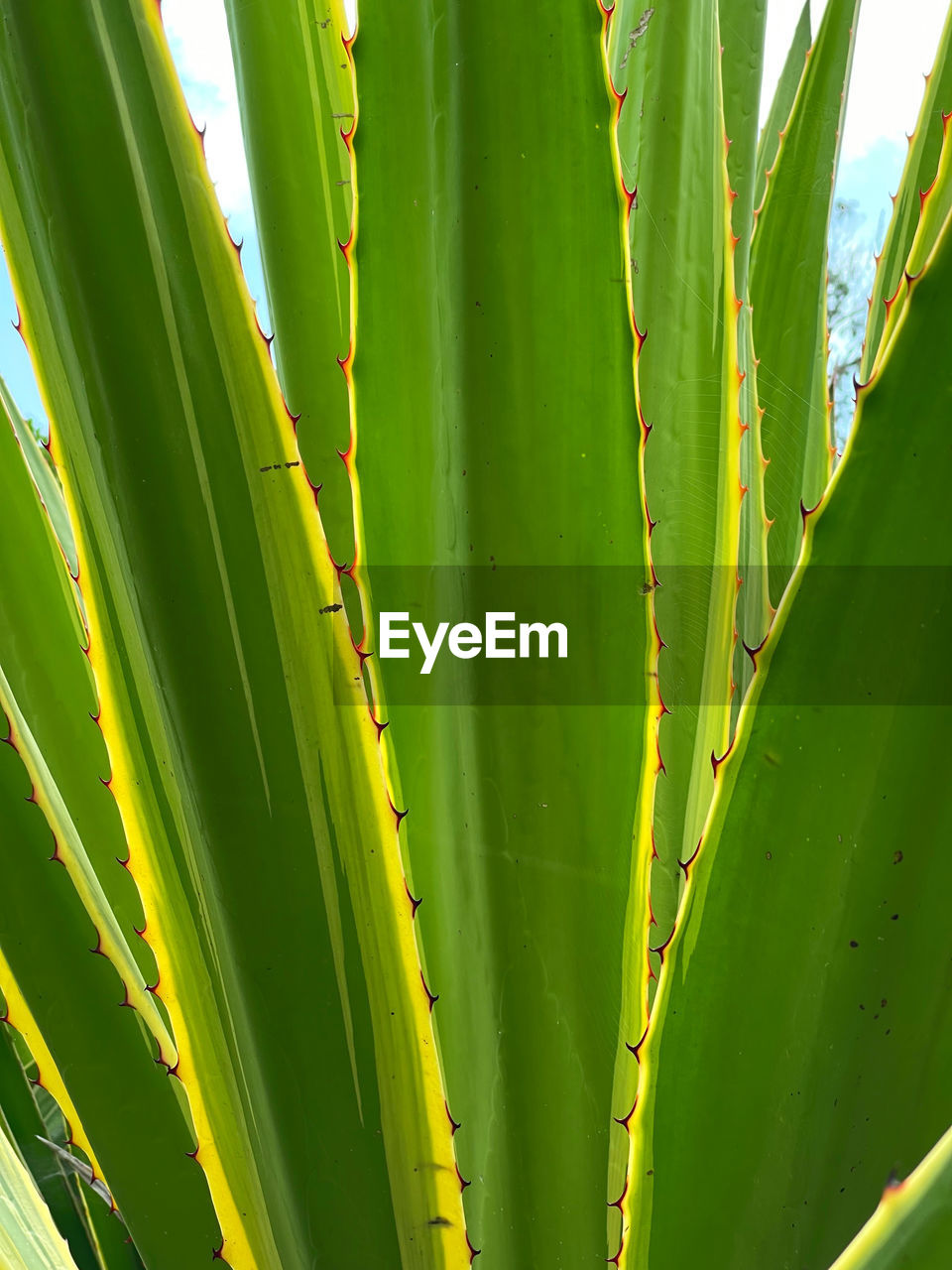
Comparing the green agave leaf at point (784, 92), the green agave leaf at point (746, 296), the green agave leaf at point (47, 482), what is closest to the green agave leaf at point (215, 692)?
the green agave leaf at point (746, 296)

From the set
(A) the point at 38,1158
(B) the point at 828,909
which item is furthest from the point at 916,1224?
(A) the point at 38,1158

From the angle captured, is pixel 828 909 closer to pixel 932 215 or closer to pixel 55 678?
pixel 932 215

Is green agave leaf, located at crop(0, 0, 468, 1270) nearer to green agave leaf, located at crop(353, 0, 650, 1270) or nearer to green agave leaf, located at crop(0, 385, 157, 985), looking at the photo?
green agave leaf, located at crop(353, 0, 650, 1270)

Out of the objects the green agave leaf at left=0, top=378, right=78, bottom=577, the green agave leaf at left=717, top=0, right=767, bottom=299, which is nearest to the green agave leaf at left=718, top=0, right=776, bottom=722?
the green agave leaf at left=717, top=0, right=767, bottom=299

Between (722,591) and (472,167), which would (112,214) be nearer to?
(472,167)

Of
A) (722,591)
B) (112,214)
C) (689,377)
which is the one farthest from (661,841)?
(112,214)
